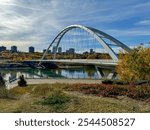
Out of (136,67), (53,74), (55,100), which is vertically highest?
(136,67)

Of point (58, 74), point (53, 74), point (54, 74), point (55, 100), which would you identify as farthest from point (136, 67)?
point (53, 74)

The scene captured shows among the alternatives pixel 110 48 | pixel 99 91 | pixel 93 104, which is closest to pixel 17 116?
pixel 93 104

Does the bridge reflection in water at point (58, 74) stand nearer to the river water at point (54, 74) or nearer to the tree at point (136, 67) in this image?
the river water at point (54, 74)

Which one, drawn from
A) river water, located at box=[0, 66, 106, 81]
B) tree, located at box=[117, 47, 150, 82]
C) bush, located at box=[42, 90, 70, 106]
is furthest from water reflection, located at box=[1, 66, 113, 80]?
bush, located at box=[42, 90, 70, 106]

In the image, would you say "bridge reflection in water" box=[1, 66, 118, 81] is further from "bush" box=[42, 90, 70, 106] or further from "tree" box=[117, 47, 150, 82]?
"bush" box=[42, 90, 70, 106]

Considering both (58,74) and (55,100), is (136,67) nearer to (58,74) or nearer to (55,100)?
(55,100)

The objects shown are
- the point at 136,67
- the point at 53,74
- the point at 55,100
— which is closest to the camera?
the point at 55,100

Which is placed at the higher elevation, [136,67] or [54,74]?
[136,67]

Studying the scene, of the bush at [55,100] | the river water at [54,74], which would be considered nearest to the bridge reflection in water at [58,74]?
the river water at [54,74]

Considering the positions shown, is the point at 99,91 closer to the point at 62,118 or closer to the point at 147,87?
the point at 147,87

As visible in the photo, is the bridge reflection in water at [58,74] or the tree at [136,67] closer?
the tree at [136,67]

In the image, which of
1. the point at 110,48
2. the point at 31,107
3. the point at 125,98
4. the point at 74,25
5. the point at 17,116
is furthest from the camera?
the point at 74,25

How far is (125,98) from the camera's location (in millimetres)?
14508

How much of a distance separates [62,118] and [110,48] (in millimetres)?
43222
